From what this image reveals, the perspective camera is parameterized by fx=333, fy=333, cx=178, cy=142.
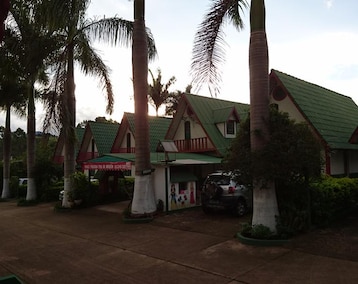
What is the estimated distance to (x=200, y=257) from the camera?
7973 millimetres

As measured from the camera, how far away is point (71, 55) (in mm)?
16766

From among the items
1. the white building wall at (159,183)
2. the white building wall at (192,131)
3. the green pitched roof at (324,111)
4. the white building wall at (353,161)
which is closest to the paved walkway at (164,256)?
the white building wall at (159,183)

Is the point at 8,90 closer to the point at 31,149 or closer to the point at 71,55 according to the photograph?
the point at 31,149

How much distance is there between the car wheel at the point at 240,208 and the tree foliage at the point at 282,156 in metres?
3.63

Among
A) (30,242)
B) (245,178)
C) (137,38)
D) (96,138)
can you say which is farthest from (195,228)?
(96,138)

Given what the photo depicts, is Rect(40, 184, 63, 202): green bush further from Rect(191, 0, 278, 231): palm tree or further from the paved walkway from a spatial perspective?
Rect(191, 0, 278, 231): palm tree

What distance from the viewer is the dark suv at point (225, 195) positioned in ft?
42.2

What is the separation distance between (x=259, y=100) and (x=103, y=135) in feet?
73.2

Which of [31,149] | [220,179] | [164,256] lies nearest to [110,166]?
[220,179]

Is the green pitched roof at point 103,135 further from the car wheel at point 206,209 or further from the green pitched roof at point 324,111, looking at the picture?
the green pitched roof at point 324,111

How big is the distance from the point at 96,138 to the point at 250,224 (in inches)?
853

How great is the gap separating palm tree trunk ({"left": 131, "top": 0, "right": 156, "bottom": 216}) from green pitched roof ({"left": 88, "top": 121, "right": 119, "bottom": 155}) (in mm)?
15491

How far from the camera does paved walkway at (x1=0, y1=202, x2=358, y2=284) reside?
6.63 meters

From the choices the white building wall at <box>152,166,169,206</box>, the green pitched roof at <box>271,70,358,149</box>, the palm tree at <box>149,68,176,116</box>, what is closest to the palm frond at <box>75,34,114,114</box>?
the white building wall at <box>152,166,169,206</box>
